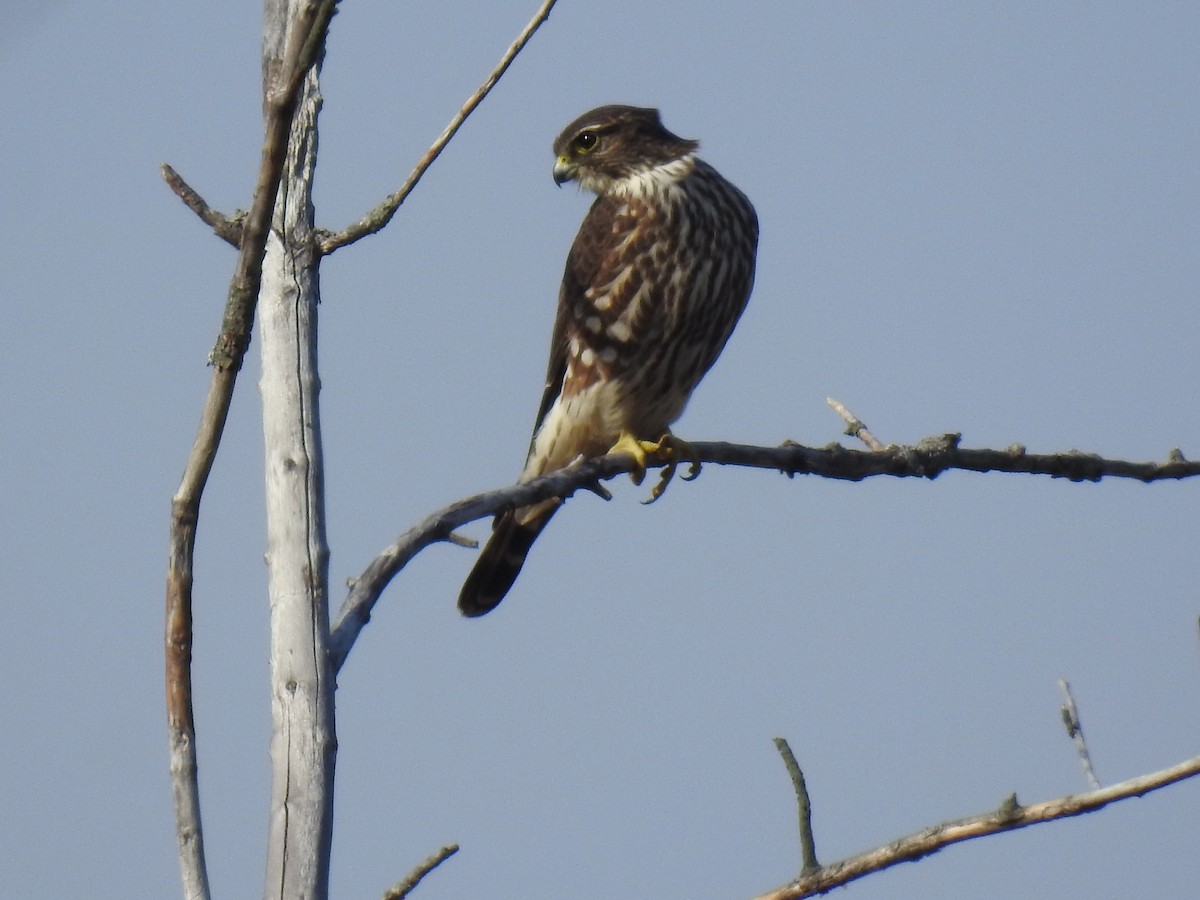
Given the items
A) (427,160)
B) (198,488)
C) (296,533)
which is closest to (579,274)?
(427,160)

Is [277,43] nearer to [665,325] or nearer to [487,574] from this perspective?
[665,325]

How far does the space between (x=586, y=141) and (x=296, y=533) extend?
2890 millimetres

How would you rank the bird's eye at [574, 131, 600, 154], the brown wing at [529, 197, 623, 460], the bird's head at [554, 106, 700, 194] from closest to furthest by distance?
the brown wing at [529, 197, 623, 460]
the bird's head at [554, 106, 700, 194]
the bird's eye at [574, 131, 600, 154]

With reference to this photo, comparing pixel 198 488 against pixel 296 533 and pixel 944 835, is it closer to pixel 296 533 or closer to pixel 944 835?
pixel 296 533

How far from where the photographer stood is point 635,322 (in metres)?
4.36

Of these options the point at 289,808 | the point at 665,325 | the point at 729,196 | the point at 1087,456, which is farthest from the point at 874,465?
the point at 289,808

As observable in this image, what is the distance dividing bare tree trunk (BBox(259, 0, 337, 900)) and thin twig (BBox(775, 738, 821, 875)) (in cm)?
68

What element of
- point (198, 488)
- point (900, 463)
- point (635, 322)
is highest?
point (635, 322)

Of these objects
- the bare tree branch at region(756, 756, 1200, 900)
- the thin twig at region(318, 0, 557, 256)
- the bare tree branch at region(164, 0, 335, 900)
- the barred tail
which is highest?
the thin twig at region(318, 0, 557, 256)

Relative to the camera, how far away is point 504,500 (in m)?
2.49

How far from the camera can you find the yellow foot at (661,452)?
4.16m

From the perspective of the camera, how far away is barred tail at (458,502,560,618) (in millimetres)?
4559

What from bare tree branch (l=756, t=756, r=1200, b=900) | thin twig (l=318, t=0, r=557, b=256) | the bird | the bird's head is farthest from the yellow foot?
bare tree branch (l=756, t=756, r=1200, b=900)

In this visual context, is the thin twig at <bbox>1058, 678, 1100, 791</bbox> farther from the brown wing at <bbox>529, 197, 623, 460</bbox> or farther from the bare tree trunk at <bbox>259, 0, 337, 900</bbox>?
the brown wing at <bbox>529, 197, 623, 460</bbox>
